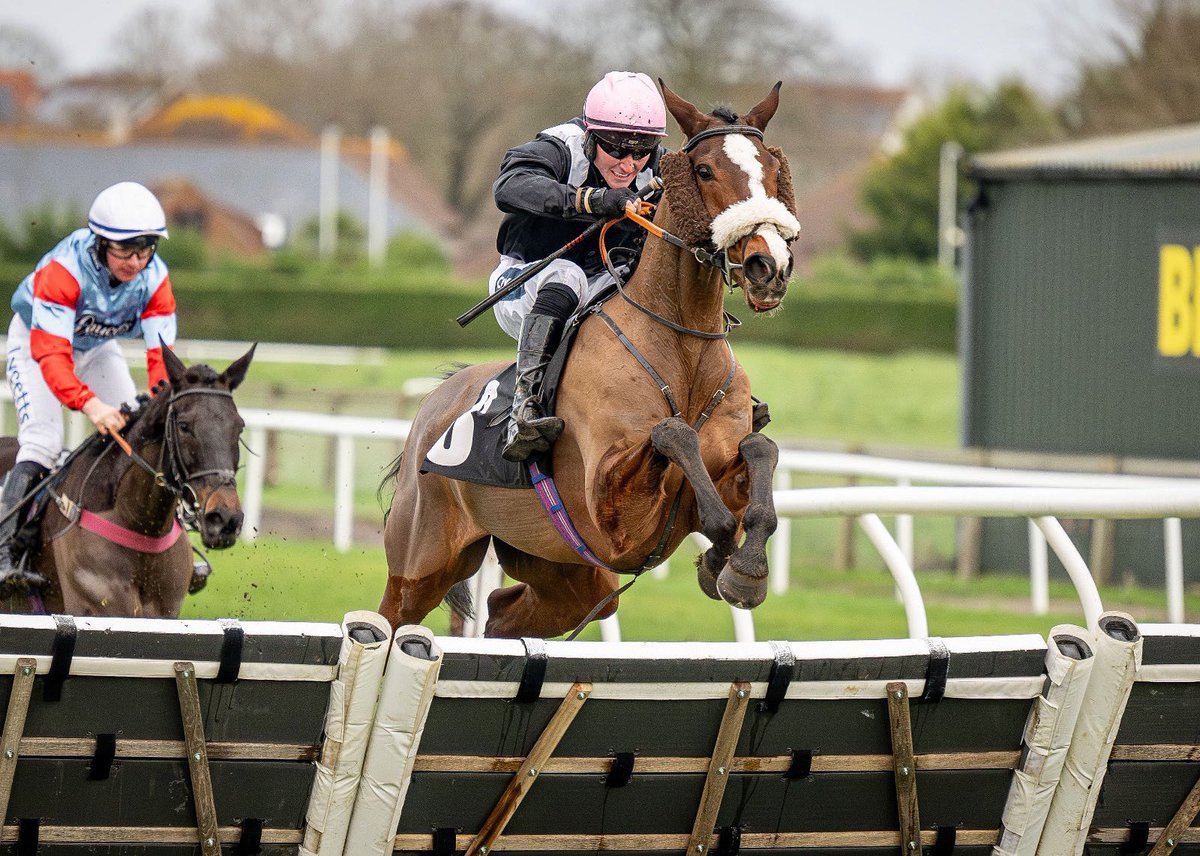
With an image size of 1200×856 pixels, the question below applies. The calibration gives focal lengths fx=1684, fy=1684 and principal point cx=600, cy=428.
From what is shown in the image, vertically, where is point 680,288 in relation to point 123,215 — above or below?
below

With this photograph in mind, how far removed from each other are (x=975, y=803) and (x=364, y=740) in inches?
60.6

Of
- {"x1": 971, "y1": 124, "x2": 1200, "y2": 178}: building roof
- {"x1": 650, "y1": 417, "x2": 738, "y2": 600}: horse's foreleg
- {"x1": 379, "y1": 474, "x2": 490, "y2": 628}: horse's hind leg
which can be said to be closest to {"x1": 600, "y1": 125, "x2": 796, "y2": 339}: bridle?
{"x1": 650, "y1": 417, "x2": 738, "y2": 600}: horse's foreleg

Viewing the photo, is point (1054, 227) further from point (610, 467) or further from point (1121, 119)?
point (1121, 119)

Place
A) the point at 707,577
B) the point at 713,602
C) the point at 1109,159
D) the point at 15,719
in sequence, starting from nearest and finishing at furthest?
the point at 15,719 < the point at 707,577 < the point at 713,602 < the point at 1109,159

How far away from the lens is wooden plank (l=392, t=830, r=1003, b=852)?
3955 millimetres

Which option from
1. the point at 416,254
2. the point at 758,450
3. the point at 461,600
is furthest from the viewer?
the point at 416,254

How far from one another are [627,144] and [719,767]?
2045 mm

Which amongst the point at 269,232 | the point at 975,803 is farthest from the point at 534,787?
the point at 269,232

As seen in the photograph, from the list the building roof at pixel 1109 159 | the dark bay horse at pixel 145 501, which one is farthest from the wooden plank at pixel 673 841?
the building roof at pixel 1109 159

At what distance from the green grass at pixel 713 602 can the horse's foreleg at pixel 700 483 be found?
3.42 m

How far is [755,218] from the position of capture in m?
4.38

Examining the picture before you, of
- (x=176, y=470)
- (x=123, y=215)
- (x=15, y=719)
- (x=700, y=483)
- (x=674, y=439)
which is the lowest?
(x=15, y=719)

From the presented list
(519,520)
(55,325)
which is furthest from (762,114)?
(55,325)

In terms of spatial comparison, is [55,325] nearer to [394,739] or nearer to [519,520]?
[519,520]
